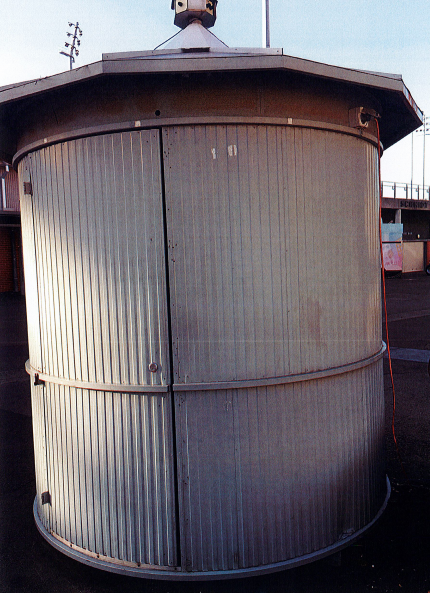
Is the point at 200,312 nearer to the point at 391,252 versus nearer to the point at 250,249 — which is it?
the point at 250,249

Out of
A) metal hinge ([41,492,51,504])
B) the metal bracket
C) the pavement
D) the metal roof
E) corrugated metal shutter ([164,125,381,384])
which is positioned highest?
the metal roof

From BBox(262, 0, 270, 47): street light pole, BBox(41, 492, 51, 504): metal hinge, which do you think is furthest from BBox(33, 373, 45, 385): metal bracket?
BBox(262, 0, 270, 47): street light pole

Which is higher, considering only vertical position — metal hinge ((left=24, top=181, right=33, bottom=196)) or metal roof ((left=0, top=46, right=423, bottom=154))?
metal roof ((left=0, top=46, right=423, bottom=154))

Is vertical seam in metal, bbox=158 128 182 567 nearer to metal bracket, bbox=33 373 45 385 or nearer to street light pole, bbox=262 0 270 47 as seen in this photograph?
metal bracket, bbox=33 373 45 385

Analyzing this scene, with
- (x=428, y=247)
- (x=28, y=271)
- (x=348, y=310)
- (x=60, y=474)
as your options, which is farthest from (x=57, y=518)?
(x=428, y=247)

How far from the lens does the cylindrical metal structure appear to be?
324 centimetres

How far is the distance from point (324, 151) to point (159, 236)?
1295 millimetres

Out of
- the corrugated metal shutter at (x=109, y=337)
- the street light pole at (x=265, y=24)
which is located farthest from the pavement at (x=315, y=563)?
Result: the street light pole at (x=265, y=24)

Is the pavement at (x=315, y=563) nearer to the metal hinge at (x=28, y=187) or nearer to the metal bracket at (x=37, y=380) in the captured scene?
the metal bracket at (x=37, y=380)

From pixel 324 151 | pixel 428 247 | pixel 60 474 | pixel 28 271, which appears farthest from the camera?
pixel 428 247

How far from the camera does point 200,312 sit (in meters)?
3.27

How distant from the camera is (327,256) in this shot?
3.54m

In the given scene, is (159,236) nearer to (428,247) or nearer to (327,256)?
(327,256)

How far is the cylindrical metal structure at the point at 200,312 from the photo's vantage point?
324 centimetres
